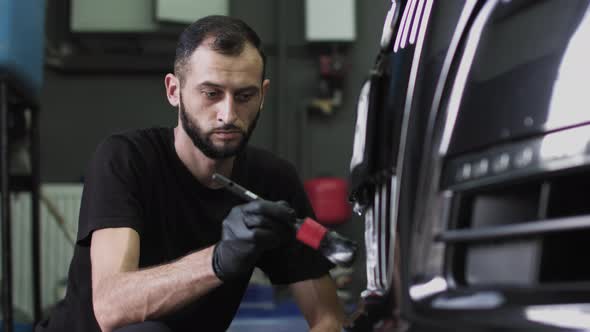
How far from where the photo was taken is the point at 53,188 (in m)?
3.22

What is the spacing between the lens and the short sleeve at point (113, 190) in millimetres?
1143

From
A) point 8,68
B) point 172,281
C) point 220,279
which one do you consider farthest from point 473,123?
point 8,68

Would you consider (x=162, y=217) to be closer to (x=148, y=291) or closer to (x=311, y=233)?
(x=148, y=291)

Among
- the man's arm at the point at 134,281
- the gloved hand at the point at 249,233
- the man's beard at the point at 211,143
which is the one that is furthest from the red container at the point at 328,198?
the gloved hand at the point at 249,233

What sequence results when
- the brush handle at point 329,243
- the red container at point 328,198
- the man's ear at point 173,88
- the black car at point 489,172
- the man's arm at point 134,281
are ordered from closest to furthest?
the black car at point 489,172 < the brush handle at point 329,243 < the man's arm at point 134,281 < the man's ear at point 173,88 < the red container at point 328,198

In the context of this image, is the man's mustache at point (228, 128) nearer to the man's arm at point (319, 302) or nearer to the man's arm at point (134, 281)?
the man's arm at point (134, 281)

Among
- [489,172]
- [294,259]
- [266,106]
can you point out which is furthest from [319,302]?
[266,106]

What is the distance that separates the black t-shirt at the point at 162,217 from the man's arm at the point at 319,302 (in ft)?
0.07

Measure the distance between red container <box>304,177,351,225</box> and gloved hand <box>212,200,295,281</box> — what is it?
2.51 m

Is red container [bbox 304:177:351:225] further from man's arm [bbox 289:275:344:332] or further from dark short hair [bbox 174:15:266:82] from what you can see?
dark short hair [bbox 174:15:266:82]

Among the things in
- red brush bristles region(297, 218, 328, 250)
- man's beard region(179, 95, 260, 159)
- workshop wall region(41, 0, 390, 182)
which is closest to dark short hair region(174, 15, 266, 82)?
man's beard region(179, 95, 260, 159)

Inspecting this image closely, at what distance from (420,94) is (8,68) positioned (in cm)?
161

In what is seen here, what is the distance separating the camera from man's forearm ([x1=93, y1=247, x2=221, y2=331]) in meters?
1.00

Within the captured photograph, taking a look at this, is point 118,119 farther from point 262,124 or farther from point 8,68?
point 8,68
